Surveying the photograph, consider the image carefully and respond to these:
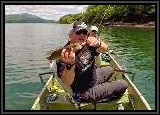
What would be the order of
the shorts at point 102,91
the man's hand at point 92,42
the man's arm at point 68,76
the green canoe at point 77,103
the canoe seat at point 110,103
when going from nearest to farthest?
1. the man's arm at point 68,76
2. the man's hand at point 92,42
3. the shorts at point 102,91
4. the canoe seat at point 110,103
5. the green canoe at point 77,103

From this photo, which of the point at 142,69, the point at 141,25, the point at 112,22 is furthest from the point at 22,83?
the point at 112,22

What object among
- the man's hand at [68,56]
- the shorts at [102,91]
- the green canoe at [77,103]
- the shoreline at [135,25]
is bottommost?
the shoreline at [135,25]

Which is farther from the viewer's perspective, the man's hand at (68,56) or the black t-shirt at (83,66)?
the black t-shirt at (83,66)

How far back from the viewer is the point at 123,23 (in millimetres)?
86500

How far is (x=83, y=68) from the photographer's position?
786 centimetres

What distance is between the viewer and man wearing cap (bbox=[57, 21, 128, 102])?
755cm

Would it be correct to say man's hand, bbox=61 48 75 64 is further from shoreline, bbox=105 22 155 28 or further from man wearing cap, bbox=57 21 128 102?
shoreline, bbox=105 22 155 28

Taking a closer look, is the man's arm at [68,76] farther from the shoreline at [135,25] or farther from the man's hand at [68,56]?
the shoreline at [135,25]

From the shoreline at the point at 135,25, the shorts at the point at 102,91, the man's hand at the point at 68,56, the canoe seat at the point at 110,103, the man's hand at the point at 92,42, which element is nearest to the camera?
the man's hand at the point at 68,56

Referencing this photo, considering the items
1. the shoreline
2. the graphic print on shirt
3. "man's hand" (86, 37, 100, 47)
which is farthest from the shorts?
the shoreline

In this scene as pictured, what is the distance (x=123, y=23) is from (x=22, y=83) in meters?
71.3

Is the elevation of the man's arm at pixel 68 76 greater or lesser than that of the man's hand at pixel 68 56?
lesser

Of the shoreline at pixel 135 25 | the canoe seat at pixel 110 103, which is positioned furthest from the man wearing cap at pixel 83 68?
the shoreline at pixel 135 25

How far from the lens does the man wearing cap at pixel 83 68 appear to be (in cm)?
755
